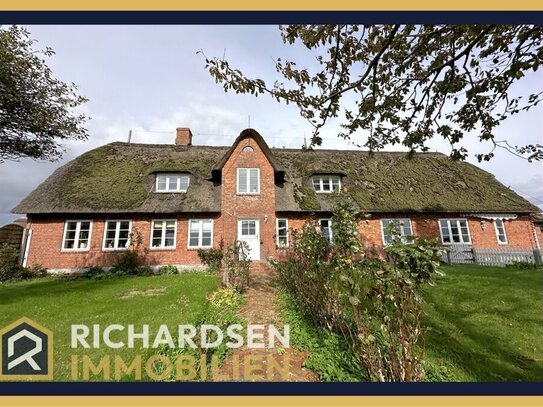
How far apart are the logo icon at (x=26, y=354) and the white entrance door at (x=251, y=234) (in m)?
10.2

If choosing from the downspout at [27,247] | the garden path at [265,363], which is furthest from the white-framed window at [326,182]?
the downspout at [27,247]

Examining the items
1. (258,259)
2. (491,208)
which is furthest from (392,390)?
(491,208)

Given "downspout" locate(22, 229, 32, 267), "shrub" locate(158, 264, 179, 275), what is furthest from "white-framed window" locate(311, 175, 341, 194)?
"downspout" locate(22, 229, 32, 267)

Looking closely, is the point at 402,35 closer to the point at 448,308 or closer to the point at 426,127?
the point at 426,127

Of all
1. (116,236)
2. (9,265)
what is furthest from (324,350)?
(9,265)

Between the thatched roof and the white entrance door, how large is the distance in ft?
5.35

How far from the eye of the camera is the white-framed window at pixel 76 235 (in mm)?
14188

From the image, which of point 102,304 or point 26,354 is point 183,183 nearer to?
point 102,304

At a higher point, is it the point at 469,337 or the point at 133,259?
the point at 133,259

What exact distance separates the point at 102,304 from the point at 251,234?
829 centimetres

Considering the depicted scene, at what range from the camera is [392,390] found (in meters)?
2.64

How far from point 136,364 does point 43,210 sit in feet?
46.0

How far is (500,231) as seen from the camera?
16953 millimetres

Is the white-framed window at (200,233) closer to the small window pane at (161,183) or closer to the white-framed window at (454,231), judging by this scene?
the small window pane at (161,183)
